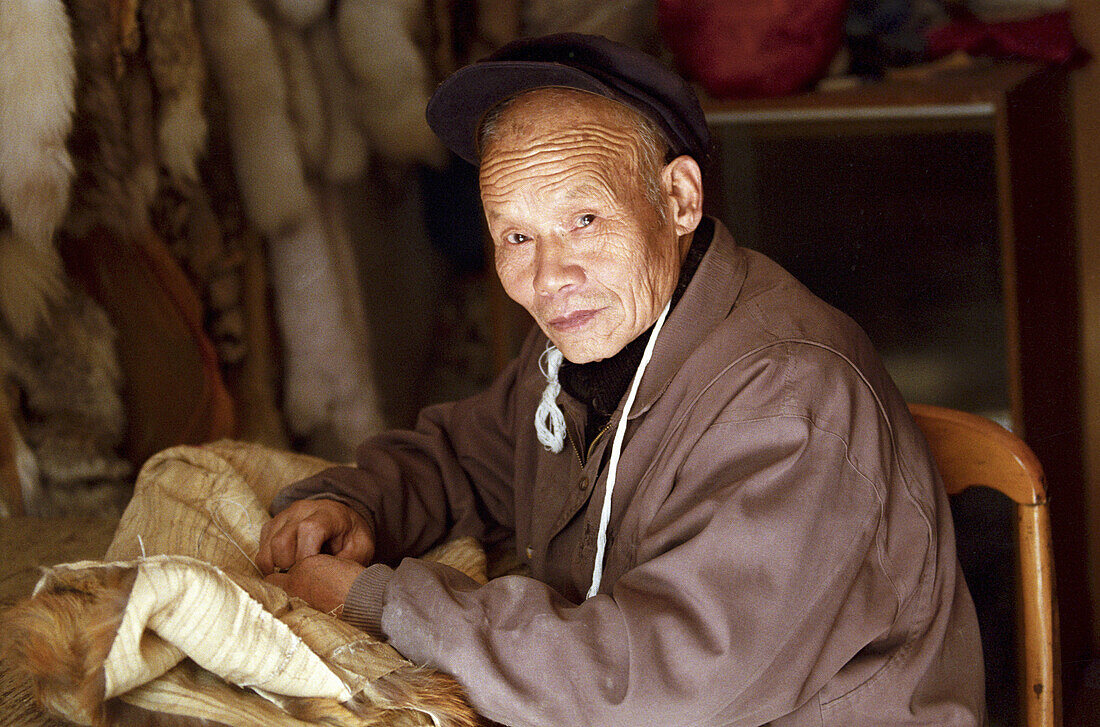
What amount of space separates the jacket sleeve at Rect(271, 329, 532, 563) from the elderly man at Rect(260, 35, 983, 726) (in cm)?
1

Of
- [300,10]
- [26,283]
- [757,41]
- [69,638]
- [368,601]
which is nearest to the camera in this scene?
[69,638]

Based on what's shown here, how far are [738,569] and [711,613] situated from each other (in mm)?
48

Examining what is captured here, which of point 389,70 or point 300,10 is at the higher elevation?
point 300,10

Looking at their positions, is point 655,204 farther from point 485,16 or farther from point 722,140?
point 485,16

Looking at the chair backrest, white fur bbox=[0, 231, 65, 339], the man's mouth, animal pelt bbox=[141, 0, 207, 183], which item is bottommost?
the chair backrest

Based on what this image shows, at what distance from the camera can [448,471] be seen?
4.96 feet

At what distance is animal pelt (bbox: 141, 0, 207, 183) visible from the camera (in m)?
1.82

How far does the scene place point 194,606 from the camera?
89 centimetres

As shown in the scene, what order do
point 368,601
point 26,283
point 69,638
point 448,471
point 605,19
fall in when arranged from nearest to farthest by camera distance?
point 69,638
point 368,601
point 448,471
point 26,283
point 605,19

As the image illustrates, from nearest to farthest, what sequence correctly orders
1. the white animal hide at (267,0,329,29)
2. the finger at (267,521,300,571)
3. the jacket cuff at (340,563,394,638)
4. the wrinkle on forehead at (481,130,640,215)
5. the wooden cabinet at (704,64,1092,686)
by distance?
the jacket cuff at (340,563,394,638), the wrinkle on forehead at (481,130,640,215), the finger at (267,521,300,571), the wooden cabinet at (704,64,1092,686), the white animal hide at (267,0,329,29)

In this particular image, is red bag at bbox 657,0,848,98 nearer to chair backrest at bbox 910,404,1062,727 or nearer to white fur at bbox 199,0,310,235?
white fur at bbox 199,0,310,235

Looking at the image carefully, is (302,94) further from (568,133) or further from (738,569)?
(738,569)

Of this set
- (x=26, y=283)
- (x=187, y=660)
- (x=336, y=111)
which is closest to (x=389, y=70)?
(x=336, y=111)

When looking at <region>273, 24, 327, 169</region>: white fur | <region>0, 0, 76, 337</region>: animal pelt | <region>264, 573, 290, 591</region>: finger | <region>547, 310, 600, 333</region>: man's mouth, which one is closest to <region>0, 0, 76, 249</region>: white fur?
<region>0, 0, 76, 337</region>: animal pelt
